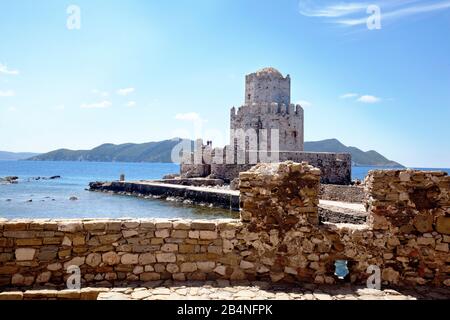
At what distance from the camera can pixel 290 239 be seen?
5.77 m

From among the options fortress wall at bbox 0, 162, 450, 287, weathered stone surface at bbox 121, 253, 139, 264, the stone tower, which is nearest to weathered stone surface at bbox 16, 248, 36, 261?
fortress wall at bbox 0, 162, 450, 287

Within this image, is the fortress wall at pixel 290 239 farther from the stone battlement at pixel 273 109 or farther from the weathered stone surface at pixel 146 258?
the stone battlement at pixel 273 109

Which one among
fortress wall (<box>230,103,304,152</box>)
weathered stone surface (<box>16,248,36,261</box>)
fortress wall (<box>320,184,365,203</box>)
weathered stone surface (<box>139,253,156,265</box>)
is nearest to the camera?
weathered stone surface (<box>16,248,36,261</box>)

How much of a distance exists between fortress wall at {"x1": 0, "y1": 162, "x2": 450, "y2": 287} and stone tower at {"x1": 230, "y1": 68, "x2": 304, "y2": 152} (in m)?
40.0

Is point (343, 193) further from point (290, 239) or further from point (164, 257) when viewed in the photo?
point (164, 257)

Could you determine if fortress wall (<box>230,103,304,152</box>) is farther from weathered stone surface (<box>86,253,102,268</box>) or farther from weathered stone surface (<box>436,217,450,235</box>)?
weathered stone surface (<box>86,253,102,268</box>)

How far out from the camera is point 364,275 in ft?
18.9

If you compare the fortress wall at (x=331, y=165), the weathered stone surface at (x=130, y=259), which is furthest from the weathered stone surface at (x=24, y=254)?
the fortress wall at (x=331, y=165)

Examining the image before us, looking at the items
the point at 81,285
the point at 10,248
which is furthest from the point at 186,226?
the point at 10,248

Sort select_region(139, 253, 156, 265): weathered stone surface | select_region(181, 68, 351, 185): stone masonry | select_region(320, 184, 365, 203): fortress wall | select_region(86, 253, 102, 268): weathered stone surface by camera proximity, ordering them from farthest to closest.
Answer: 1. select_region(181, 68, 351, 185): stone masonry
2. select_region(320, 184, 365, 203): fortress wall
3. select_region(139, 253, 156, 265): weathered stone surface
4. select_region(86, 253, 102, 268): weathered stone surface

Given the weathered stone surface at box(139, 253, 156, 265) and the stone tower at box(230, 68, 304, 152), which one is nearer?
the weathered stone surface at box(139, 253, 156, 265)

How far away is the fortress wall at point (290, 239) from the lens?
561cm

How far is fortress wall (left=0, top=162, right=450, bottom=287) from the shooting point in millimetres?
5609

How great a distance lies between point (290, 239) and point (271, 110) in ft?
134
